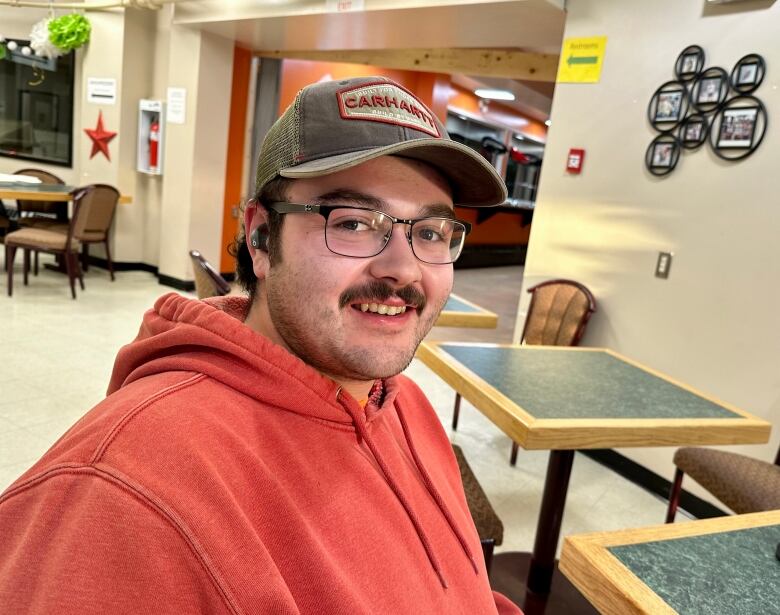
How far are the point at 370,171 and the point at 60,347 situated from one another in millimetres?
3851

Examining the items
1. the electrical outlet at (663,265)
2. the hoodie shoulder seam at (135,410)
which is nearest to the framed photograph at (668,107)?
the electrical outlet at (663,265)

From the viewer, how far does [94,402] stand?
3197mm

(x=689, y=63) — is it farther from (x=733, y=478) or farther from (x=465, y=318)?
(x=733, y=478)

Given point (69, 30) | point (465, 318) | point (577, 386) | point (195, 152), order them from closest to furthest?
1. point (577, 386)
2. point (465, 318)
3. point (195, 152)
4. point (69, 30)

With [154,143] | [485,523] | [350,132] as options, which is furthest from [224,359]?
[154,143]

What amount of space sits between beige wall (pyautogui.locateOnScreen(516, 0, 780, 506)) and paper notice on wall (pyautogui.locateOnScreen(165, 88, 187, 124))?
3884 mm

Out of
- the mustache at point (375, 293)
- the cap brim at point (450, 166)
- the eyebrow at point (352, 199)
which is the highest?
the cap brim at point (450, 166)

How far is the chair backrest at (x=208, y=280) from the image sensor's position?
7.38 feet

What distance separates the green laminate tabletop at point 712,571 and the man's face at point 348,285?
591 millimetres

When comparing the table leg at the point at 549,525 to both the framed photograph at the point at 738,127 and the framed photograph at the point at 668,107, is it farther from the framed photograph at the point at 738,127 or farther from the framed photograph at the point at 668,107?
the framed photograph at the point at 668,107

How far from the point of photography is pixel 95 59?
6121mm

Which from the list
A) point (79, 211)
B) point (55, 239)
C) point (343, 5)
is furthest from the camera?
point (79, 211)

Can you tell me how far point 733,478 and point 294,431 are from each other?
1.93 metres

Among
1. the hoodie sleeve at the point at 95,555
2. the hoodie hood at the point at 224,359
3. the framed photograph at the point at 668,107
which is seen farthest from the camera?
the framed photograph at the point at 668,107
